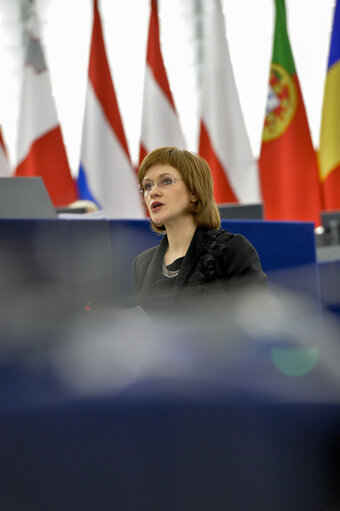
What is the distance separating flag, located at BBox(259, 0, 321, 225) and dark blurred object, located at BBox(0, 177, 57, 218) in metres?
3.65

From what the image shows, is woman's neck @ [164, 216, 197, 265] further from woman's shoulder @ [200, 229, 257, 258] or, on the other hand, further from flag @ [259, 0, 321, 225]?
flag @ [259, 0, 321, 225]

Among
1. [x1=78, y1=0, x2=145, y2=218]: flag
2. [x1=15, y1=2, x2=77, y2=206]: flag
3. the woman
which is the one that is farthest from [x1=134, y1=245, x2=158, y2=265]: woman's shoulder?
[x1=15, y1=2, x2=77, y2=206]: flag

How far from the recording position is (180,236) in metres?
1.31

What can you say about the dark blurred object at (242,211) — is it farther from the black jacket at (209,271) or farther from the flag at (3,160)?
the flag at (3,160)

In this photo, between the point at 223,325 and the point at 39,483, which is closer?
the point at 39,483

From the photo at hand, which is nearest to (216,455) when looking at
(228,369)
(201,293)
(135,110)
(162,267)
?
(228,369)

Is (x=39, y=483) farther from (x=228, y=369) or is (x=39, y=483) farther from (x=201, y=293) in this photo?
(x=201, y=293)

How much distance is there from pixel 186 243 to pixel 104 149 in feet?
12.8

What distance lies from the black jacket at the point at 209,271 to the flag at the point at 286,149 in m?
4.04

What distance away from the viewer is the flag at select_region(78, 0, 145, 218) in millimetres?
4996

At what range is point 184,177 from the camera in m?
1.27

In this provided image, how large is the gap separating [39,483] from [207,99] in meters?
4.97

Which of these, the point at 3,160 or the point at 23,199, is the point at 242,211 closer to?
the point at 23,199

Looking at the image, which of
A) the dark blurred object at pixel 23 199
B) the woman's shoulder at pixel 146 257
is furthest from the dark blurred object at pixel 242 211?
the woman's shoulder at pixel 146 257
